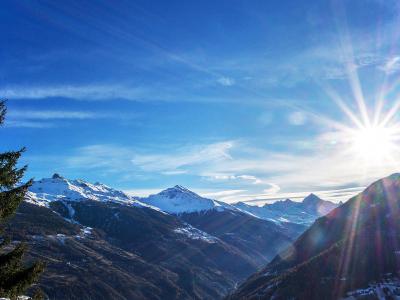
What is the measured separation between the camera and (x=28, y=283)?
3216 cm

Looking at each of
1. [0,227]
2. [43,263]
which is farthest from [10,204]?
[43,263]

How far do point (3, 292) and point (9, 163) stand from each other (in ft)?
30.5

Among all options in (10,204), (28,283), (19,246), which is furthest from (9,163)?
(28,283)

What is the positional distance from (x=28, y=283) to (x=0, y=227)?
16.6ft

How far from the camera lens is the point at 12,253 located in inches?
1284

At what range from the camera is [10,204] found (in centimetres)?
3269

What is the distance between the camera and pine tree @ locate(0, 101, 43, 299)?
104ft

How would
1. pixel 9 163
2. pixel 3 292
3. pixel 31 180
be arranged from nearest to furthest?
pixel 3 292 → pixel 9 163 → pixel 31 180

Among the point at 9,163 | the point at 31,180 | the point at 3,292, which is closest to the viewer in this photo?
the point at 3,292

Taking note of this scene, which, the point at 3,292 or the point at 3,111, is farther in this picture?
the point at 3,111

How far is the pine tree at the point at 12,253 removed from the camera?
31.7m

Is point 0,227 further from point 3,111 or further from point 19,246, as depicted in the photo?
point 3,111

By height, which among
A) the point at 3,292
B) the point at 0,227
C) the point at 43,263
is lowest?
the point at 3,292

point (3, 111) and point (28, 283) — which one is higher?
point (3, 111)
